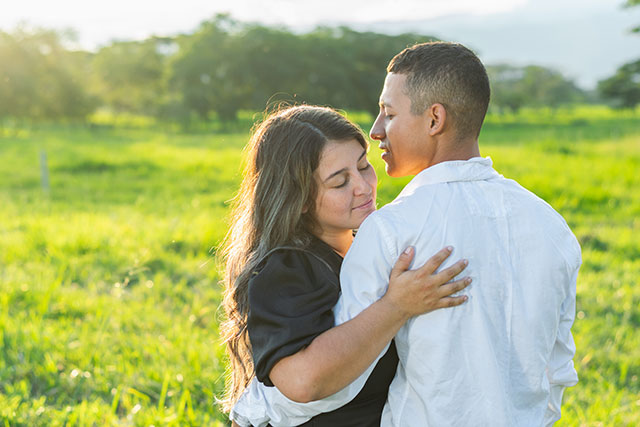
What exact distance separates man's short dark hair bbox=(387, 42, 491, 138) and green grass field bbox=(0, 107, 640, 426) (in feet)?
4.60

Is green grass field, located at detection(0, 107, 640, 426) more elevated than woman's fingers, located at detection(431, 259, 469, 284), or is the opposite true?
woman's fingers, located at detection(431, 259, 469, 284)

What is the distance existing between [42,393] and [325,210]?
2.67 m

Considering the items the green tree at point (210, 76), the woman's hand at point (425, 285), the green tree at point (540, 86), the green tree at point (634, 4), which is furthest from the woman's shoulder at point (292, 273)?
the green tree at point (540, 86)

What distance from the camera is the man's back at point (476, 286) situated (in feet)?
5.41

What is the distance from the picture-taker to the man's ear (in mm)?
1812

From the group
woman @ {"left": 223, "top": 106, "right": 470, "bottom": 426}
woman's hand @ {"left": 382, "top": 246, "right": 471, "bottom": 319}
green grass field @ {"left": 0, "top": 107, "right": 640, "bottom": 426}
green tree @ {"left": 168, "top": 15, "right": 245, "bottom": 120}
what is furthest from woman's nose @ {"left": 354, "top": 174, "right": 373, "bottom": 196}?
green tree @ {"left": 168, "top": 15, "right": 245, "bottom": 120}

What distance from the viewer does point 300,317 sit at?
1704mm

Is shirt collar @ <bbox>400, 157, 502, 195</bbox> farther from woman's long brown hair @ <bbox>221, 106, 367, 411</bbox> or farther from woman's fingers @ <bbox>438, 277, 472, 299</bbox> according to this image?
woman's long brown hair @ <bbox>221, 106, 367, 411</bbox>

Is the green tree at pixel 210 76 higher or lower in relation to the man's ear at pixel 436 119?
lower

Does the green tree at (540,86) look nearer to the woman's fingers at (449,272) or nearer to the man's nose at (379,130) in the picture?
the man's nose at (379,130)

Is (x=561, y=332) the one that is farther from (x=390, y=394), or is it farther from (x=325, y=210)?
(x=325, y=210)

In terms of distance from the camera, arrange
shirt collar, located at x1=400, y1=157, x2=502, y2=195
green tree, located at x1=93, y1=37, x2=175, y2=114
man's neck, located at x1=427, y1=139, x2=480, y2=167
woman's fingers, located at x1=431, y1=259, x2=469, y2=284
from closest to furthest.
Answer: woman's fingers, located at x1=431, y1=259, x2=469, y2=284
shirt collar, located at x1=400, y1=157, x2=502, y2=195
man's neck, located at x1=427, y1=139, x2=480, y2=167
green tree, located at x1=93, y1=37, x2=175, y2=114

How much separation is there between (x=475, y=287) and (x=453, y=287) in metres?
0.07

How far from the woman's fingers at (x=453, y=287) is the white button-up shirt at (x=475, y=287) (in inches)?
1.2
